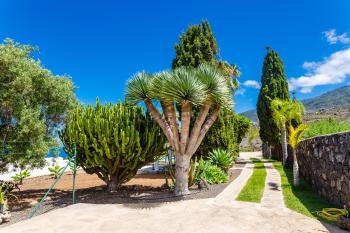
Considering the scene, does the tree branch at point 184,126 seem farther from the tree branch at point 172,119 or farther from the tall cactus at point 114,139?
the tall cactus at point 114,139

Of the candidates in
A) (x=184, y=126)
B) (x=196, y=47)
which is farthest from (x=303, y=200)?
(x=196, y=47)

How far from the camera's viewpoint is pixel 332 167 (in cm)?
A: 845

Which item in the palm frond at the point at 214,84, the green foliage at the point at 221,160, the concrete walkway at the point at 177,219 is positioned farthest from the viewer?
the green foliage at the point at 221,160

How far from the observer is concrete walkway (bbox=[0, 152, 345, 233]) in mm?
6816

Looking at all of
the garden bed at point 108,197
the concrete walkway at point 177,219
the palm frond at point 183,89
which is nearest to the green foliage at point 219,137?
the garden bed at point 108,197

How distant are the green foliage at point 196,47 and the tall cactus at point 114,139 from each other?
6476 millimetres

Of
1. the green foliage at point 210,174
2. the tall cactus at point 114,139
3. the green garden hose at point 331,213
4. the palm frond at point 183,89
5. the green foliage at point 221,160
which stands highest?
the palm frond at point 183,89

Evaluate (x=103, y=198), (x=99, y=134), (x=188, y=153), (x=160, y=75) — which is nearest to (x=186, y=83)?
(x=160, y=75)

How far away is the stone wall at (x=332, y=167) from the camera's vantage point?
23.9 feet

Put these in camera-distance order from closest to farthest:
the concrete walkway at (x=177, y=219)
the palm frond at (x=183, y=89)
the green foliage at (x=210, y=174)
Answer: the concrete walkway at (x=177, y=219)
the palm frond at (x=183, y=89)
the green foliage at (x=210, y=174)

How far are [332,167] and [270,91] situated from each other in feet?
62.1

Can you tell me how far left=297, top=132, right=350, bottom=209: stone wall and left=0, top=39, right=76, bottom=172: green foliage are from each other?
10291mm

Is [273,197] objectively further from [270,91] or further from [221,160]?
[270,91]

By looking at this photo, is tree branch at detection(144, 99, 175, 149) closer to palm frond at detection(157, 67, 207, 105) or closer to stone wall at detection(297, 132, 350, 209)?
palm frond at detection(157, 67, 207, 105)
